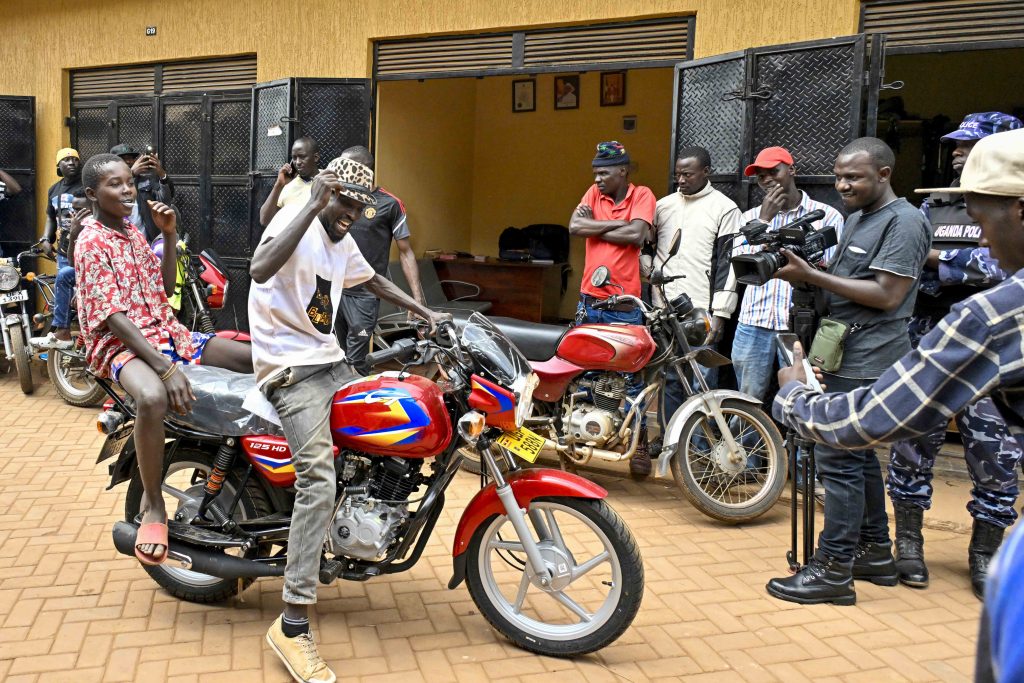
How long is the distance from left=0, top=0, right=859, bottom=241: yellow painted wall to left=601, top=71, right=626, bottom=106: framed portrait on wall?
3.81 m

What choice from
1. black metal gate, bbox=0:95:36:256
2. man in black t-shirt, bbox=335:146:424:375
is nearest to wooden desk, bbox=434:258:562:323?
man in black t-shirt, bbox=335:146:424:375

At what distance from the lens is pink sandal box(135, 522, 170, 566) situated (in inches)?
149

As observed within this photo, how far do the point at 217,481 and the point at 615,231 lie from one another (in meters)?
3.15

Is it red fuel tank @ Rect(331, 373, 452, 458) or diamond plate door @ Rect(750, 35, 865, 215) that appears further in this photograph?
diamond plate door @ Rect(750, 35, 865, 215)

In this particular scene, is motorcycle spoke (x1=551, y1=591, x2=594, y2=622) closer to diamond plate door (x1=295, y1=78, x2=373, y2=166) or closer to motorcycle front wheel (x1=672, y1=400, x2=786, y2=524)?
motorcycle front wheel (x1=672, y1=400, x2=786, y2=524)

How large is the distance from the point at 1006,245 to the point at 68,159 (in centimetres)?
856

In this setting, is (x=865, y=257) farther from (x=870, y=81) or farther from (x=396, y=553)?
(x=396, y=553)

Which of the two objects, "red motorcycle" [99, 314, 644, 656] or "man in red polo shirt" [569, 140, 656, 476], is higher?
"man in red polo shirt" [569, 140, 656, 476]

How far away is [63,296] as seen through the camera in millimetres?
7957

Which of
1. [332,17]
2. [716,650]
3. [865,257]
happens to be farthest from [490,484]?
[332,17]

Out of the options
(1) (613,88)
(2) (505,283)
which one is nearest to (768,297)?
(2) (505,283)

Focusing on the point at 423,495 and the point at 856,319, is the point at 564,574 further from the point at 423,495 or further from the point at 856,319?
the point at 856,319

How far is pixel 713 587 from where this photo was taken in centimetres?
449

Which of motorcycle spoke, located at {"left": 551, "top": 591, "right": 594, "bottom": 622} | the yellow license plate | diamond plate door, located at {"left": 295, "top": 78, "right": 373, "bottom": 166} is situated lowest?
motorcycle spoke, located at {"left": 551, "top": 591, "right": 594, "bottom": 622}
